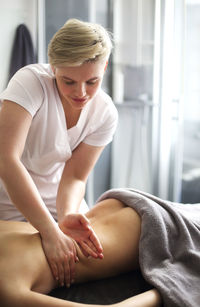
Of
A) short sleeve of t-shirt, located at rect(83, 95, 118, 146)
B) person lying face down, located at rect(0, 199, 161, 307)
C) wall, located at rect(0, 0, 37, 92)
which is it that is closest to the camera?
person lying face down, located at rect(0, 199, 161, 307)

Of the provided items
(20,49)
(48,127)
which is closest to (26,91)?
(48,127)

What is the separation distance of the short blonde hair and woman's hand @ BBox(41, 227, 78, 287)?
1.84ft

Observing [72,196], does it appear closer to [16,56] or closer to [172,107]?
[172,107]

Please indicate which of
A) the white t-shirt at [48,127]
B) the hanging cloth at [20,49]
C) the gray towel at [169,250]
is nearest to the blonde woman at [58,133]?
the white t-shirt at [48,127]

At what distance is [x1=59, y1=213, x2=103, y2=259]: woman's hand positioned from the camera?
1.24 m

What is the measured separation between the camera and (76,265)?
1276 mm

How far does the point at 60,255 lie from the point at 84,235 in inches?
3.9

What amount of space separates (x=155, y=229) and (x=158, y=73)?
5.88 ft

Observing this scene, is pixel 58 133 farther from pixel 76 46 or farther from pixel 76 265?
pixel 76 265

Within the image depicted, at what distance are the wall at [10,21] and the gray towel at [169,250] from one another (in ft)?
6.47

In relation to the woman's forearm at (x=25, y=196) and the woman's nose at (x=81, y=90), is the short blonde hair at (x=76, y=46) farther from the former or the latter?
the woman's forearm at (x=25, y=196)

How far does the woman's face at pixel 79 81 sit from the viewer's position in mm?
1364

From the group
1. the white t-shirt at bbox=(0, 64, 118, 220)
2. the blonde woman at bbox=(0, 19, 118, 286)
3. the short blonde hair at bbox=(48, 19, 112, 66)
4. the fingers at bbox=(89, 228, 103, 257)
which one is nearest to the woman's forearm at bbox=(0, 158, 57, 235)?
the blonde woman at bbox=(0, 19, 118, 286)

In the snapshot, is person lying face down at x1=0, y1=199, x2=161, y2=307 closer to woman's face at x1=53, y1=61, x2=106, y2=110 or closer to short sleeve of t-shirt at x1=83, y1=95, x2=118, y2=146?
short sleeve of t-shirt at x1=83, y1=95, x2=118, y2=146
